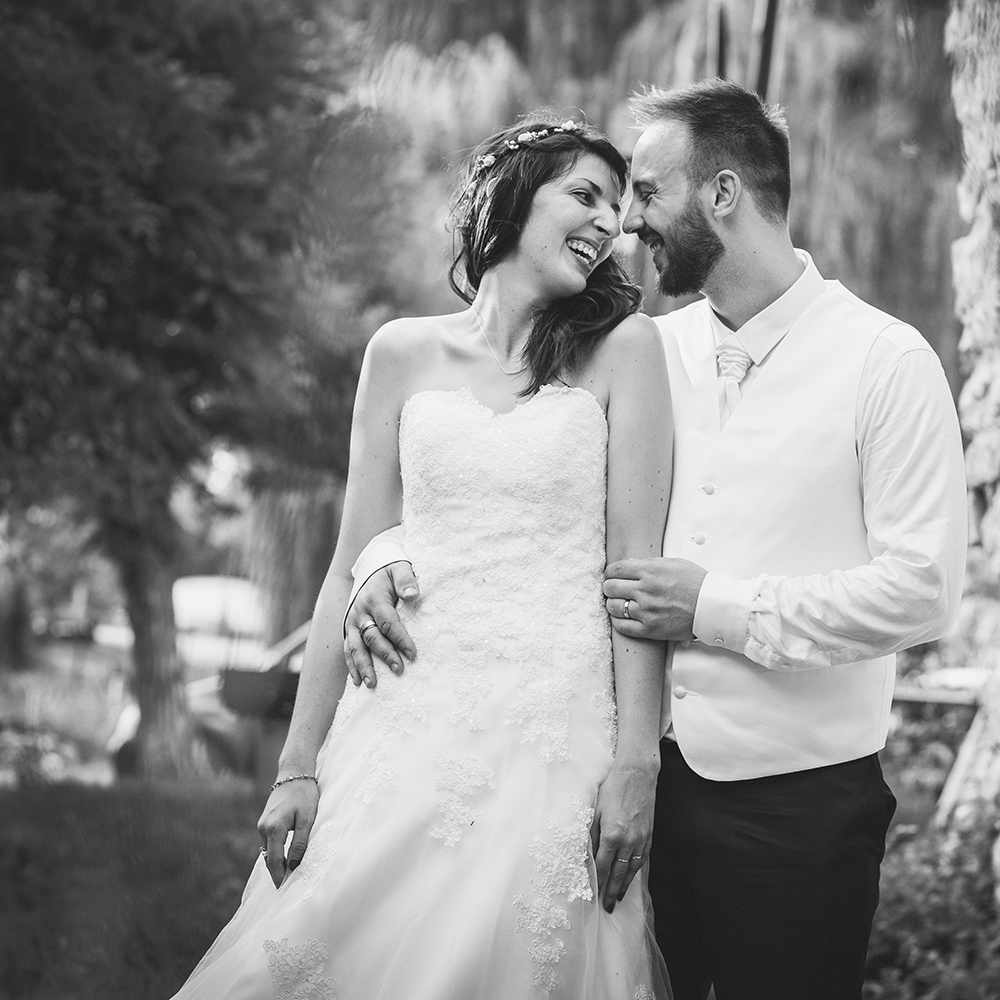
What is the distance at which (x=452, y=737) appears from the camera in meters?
2.06

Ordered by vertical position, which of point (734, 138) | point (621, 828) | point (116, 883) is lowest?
point (116, 883)

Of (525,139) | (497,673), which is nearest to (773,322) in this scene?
(525,139)

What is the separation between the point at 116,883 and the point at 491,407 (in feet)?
10.5

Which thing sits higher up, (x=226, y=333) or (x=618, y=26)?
(x=618, y=26)

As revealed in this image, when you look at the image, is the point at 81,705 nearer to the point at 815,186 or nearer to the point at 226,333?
the point at 226,333

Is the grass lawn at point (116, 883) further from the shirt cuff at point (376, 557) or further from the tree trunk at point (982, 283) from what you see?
the tree trunk at point (982, 283)

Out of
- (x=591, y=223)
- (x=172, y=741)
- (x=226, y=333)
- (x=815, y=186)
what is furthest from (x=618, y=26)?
(x=591, y=223)

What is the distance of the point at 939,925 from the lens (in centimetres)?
394

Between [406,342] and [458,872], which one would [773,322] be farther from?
[458,872]

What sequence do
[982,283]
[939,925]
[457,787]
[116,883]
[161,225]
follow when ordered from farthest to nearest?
[161,225], [116,883], [939,925], [982,283], [457,787]

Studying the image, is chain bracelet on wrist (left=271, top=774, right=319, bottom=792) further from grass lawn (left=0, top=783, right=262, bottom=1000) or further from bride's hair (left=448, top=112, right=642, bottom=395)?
grass lawn (left=0, top=783, right=262, bottom=1000)

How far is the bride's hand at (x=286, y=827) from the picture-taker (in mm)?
2092

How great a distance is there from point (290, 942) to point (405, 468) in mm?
861

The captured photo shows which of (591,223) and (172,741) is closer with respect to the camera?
(591,223)
